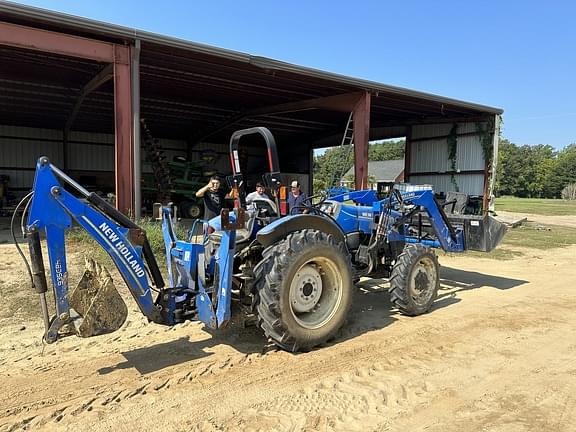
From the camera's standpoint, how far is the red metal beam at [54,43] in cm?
793

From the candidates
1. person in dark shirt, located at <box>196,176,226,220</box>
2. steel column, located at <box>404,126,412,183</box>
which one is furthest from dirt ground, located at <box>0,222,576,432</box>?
steel column, located at <box>404,126,412,183</box>

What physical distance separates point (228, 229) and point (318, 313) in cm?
133

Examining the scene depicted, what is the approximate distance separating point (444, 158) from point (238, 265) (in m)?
15.9

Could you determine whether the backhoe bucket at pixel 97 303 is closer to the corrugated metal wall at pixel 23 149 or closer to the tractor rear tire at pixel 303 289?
the tractor rear tire at pixel 303 289

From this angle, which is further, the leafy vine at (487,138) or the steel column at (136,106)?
the leafy vine at (487,138)

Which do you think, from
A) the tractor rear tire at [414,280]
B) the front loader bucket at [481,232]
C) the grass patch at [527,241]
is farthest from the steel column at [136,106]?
the grass patch at [527,241]

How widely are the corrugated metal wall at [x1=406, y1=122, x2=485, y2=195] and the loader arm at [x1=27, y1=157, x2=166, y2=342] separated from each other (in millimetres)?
15931

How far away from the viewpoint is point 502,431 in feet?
9.41

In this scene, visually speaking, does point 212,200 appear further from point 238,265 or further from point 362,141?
point 362,141

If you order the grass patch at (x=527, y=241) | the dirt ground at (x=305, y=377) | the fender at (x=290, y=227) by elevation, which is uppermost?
the fender at (x=290, y=227)

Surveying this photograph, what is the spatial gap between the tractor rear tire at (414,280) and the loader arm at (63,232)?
9.57ft

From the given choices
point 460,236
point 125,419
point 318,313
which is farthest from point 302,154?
point 125,419

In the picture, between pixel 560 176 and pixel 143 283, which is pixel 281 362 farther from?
pixel 560 176

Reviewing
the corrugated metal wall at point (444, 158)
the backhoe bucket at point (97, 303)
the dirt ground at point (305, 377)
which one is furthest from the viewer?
the corrugated metal wall at point (444, 158)
